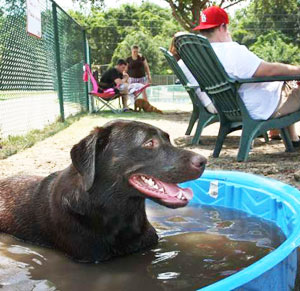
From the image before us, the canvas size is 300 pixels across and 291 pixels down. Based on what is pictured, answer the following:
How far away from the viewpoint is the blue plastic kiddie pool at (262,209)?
1660mm

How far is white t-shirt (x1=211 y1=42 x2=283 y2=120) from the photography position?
4832mm

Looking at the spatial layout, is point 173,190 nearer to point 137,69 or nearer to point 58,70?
point 58,70

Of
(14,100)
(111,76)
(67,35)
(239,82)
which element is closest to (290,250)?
(239,82)

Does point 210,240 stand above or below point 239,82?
below

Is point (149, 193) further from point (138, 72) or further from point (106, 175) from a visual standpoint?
point (138, 72)

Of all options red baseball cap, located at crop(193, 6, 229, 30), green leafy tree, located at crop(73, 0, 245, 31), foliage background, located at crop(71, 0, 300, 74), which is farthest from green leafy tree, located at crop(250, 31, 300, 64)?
red baseball cap, located at crop(193, 6, 229, 30)

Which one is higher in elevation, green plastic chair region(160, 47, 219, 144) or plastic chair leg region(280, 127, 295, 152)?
green plastic chair region(160, 47, 219, 144)

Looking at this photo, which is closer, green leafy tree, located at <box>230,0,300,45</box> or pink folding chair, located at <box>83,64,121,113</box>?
pink folding chair, located at <box>83,64,121,113</box>

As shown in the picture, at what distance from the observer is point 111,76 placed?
15.5m

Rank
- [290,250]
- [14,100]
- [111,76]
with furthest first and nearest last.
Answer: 1. [111,76]
2. [14,100]
3. [290,250]

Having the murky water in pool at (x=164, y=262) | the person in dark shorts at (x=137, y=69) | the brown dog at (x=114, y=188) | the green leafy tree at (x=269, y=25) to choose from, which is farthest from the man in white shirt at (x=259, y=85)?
the green leafy tree at (x=269, y=25)

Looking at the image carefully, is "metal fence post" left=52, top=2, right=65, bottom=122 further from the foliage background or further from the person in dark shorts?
the foliage background

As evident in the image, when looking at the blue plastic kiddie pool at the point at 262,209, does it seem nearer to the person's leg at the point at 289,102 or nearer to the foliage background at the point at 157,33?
the person's leg at the point at 289,102

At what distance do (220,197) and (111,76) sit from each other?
12.0 m
